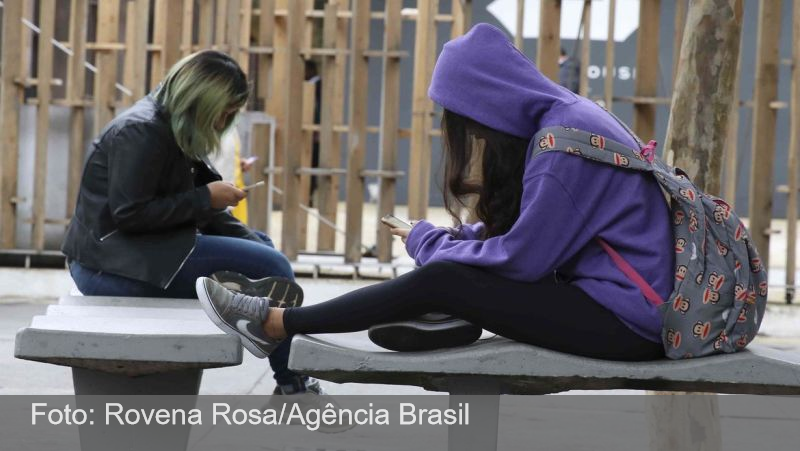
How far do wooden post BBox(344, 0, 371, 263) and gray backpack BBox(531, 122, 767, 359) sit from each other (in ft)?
25.2

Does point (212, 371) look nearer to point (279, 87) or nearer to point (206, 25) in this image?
point (206, 25)

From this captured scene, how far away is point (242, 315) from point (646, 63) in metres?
6.96

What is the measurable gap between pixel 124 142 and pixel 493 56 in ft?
5.60

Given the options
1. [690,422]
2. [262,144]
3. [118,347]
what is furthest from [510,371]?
[262,144]

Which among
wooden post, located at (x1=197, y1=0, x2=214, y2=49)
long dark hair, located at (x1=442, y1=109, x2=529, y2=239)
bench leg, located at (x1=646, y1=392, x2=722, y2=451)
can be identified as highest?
wooden post, located at (x1=197, y1=0, x2=214, y2=49)

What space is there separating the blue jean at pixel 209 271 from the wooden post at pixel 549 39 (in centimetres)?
555

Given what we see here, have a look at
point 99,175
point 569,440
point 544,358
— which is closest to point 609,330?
point 544,358

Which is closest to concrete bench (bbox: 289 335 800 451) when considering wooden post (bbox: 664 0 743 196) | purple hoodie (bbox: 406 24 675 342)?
purple hoodie (bbox: 406 24 675 342)

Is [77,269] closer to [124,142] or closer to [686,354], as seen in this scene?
[124,142]

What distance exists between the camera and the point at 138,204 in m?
4.58

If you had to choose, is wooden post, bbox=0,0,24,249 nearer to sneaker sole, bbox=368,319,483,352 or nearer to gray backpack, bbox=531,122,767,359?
sneaker sole, bbox=368,319,483,352

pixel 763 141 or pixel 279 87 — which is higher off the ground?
pixel 279 87

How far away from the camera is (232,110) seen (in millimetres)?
4766

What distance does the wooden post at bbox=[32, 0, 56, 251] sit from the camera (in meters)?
11.0
